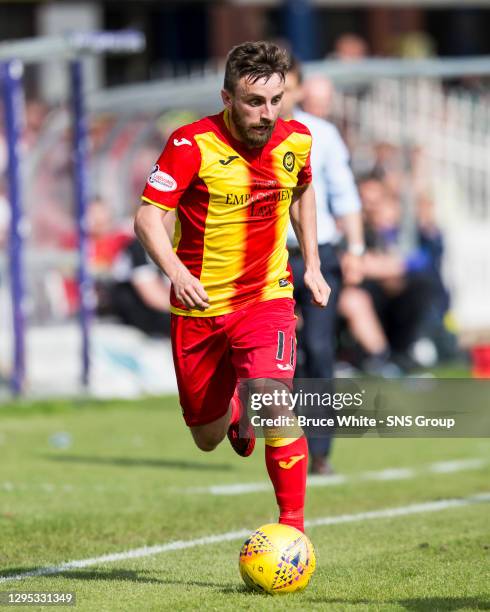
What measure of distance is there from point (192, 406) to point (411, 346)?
10242 mm

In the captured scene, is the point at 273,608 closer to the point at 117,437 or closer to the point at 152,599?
the point at 152,599

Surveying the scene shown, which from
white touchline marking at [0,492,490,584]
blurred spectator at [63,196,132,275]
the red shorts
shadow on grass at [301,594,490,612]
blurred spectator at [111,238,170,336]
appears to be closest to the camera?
shadow on grass at [301,594,490,612]

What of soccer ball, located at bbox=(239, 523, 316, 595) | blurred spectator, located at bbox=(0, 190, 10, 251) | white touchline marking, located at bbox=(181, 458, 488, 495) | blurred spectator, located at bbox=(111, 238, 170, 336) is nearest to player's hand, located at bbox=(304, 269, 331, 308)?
soccer ball, located at bbox=(239, 523, 316, 595)

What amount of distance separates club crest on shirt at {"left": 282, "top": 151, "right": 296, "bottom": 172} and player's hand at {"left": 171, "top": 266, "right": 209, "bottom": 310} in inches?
32.4

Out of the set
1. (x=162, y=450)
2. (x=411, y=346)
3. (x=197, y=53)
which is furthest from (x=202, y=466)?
(x=197, y=53)

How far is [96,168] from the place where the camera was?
55.5ft

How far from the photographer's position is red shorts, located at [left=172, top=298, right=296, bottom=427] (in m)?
6.28

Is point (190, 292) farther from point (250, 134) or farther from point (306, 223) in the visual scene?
point (306, 223)

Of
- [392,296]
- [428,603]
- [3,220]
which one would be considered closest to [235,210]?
[428,603]

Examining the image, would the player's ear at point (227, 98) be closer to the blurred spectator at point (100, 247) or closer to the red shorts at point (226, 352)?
the red shorts at point (226, 352)

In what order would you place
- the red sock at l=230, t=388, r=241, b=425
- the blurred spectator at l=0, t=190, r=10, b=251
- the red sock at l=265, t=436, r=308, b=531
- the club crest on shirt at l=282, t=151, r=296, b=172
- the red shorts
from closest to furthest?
the red sock at l=265, t=436, r=308, b=531 < the red shorts < the club crest on shirt at l=282, t=151, r=296, b=172 < the red sock at l=230, t=388, r=241, b=425 < the blurred spectator at l=0, t=190, r=10, b=251

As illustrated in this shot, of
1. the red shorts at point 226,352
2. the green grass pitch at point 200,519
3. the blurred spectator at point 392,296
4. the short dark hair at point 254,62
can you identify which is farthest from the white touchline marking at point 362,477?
the blurred spectator at point 392,296

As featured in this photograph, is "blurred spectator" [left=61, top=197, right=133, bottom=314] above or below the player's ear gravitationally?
below

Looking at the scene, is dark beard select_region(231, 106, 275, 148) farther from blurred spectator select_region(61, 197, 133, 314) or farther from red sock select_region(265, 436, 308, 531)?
blurred spectator select_region(61, 197, 133, 314)
